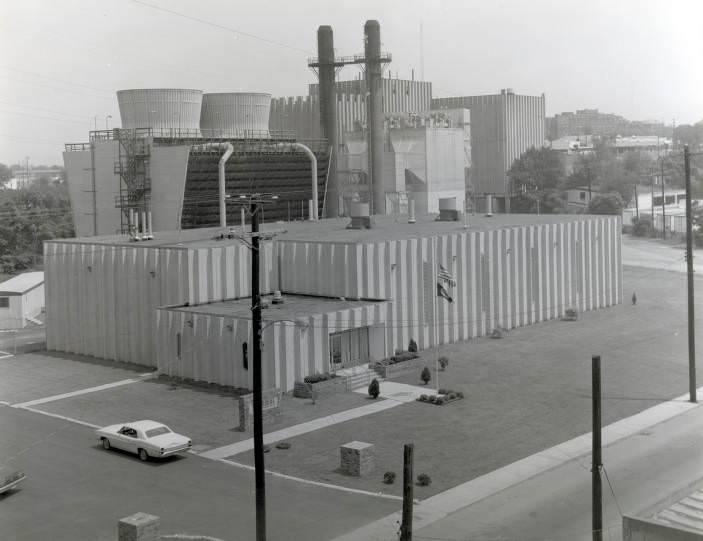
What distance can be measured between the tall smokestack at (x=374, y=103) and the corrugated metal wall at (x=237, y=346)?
38.1 meters

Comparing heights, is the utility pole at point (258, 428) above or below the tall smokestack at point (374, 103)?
below

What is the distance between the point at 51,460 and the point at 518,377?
735 inches

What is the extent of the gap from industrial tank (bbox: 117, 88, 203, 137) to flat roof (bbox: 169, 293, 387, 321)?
92.5 ft

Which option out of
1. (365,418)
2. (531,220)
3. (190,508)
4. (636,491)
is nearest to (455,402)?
(365,418)

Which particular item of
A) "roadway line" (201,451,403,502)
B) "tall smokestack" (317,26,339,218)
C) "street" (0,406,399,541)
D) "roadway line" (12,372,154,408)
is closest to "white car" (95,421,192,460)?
"street" (0,406,399,541)

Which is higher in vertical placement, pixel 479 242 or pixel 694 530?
pixel 479 242

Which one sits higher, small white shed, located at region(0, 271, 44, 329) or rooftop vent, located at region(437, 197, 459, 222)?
rooftop vent, located at region(437, 197, 459, 222)

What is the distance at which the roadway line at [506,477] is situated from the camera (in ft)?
72.8

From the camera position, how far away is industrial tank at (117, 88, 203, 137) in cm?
6650

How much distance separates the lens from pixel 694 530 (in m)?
16.4

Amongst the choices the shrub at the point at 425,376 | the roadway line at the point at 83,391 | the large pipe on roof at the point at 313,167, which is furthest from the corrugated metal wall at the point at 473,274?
the large pipe on roof at the point at 313,167

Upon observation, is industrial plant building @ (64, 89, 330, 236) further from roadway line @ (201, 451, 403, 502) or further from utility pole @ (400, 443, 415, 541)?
utility pole @ (400, 443, 415, 541)

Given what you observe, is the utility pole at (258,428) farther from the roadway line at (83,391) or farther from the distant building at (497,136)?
the distant building at (497,136)

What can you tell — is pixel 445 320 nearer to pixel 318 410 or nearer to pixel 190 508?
pixel 318 410
